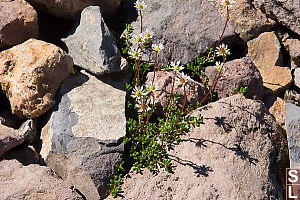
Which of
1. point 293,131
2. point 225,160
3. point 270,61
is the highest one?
point 270,61

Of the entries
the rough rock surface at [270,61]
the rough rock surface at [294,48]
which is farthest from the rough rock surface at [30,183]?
the rough rock surface at [294,48]

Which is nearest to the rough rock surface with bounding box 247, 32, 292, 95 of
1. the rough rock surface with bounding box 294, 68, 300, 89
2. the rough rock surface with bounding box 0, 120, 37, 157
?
the rough rock surface with bounding box 294, 68, 300, 89

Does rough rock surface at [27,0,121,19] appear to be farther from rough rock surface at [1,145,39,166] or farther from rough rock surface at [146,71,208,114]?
rough rock surface at [1,145,39,166]

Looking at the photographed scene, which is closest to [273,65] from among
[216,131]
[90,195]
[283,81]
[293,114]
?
[283,81]

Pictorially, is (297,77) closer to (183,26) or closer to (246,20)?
(246,20)

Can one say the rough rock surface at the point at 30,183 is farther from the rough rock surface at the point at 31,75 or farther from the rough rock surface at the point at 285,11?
the rough rock surface at the point at 285,11

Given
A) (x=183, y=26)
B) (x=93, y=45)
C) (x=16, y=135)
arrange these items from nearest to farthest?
(x=16, y=135) < (x=93, y=45) < (x=183, y=26)

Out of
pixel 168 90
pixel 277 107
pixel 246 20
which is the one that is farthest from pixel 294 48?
pixel 168 90
